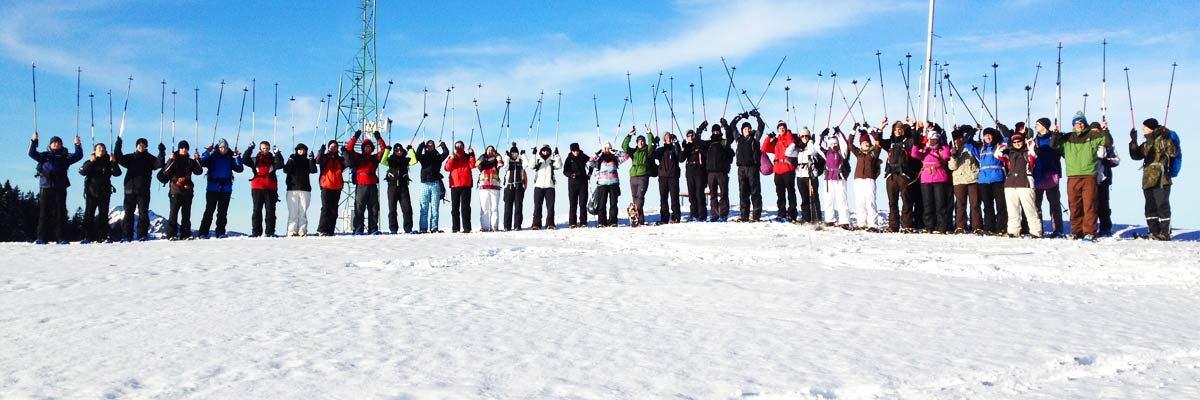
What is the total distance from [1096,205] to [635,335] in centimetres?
972

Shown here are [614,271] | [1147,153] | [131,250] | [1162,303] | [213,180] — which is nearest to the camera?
[1162,303]

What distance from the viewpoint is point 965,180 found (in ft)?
44.3

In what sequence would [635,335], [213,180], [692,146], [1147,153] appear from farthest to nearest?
[692,146], [213,180], [1147,153], [635,335]

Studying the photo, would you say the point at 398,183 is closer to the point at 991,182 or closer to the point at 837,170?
the point at 837,170

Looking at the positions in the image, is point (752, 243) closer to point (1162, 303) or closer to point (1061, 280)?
point (1061, 280)

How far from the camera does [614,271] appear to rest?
825cm

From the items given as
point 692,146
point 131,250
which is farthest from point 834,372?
point 692,146

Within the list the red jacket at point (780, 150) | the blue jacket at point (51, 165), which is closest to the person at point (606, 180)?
the red jacket at point (780, 150)

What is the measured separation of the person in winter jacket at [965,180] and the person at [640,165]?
487 cm

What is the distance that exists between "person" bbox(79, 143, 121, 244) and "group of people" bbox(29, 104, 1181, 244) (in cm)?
2

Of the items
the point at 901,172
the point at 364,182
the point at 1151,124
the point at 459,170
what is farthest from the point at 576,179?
the point at 1151,124

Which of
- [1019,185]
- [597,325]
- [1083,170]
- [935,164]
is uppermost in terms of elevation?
[935,164]

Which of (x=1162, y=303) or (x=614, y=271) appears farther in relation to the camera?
(x=614, y=271)

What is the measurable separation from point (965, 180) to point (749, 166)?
10.7 feet
